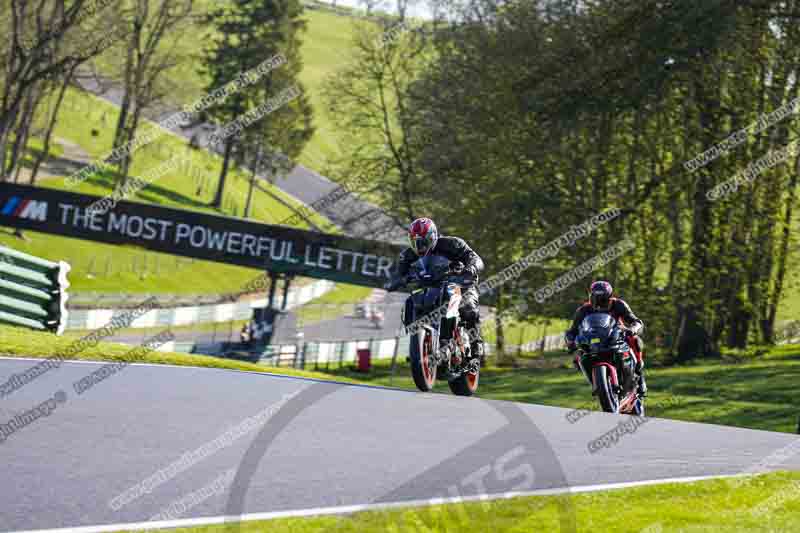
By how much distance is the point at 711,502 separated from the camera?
22.7ft

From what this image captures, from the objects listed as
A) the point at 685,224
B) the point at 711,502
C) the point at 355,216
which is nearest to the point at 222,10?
the point at 355,216

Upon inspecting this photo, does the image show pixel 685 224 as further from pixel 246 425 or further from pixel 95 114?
pixel 95 114

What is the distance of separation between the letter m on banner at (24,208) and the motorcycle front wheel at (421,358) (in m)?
26.8

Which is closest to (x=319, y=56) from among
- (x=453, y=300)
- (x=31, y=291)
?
(x=31, y=291)

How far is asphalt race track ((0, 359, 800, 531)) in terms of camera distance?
6.44m

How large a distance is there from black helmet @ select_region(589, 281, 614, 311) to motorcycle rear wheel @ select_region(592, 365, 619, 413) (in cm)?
87

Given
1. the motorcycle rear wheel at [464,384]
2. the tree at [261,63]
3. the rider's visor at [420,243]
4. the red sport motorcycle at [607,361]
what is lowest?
the motorcycle rear wheel at [464,384]

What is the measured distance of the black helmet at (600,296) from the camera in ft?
41.6

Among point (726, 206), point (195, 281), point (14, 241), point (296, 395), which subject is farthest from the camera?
point (195, 281)

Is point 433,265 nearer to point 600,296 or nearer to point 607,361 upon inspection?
point 600,296

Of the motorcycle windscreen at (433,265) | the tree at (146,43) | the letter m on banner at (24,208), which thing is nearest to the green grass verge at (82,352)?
the motorcycle windscreen at (433,265)

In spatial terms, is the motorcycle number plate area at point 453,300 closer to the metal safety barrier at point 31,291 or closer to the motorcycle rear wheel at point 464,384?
the motorcycle rear wheel at point 464,384

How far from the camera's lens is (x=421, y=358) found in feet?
38.2

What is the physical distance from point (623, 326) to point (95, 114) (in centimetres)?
8203
